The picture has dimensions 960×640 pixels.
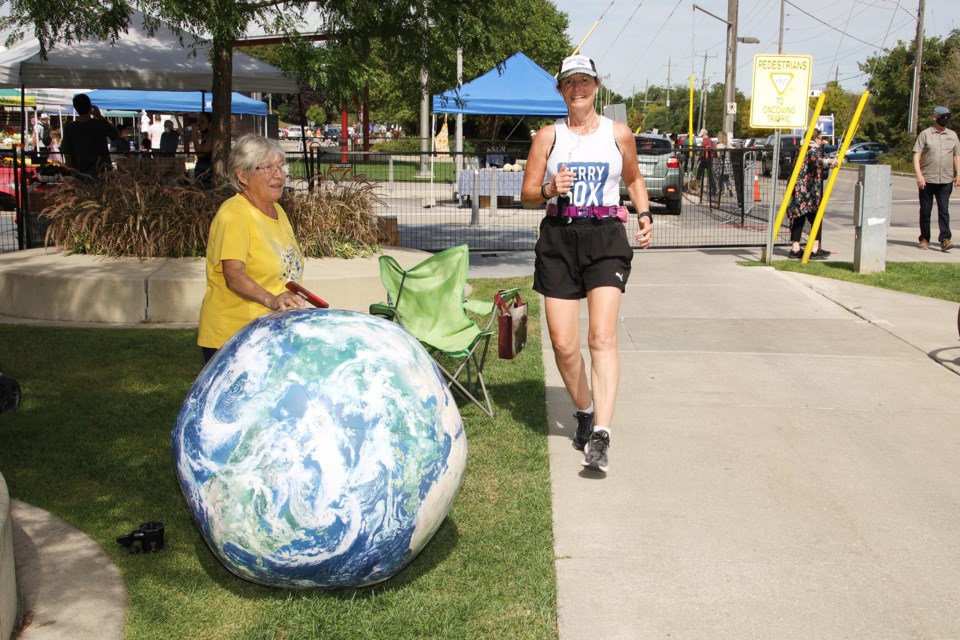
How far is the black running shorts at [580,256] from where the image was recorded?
5211 millimetres

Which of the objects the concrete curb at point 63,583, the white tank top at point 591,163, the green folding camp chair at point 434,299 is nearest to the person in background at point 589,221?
the white tank top at point 591,163

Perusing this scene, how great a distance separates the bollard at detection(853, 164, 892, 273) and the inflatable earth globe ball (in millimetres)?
9405

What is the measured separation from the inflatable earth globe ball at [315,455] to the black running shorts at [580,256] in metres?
1.77

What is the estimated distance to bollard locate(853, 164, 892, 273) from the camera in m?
11.6

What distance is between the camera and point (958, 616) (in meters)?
3.81

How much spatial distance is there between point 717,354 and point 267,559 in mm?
5194

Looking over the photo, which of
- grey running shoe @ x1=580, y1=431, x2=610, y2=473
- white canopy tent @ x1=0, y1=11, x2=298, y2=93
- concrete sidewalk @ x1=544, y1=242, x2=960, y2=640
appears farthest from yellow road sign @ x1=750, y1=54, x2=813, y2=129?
A: grey running shoe @ x1=580, y1=431, x2=610, y2=473

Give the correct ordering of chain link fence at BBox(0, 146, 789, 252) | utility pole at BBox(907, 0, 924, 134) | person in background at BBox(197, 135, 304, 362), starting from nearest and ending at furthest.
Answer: person in background at BBox(197, 135, 304, 362), chain link fence at BBox(0, 146, 789, 252), utility pole at BBox(907, 0, 924, 134)

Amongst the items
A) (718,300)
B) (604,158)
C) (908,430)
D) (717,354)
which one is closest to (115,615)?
(604,158)

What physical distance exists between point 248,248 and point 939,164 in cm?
1190

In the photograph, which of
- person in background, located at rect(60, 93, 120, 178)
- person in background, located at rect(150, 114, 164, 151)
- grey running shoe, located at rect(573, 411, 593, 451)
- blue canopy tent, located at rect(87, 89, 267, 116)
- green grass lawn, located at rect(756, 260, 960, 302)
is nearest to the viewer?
grey running shoe, located at rect(573, 411, 593, 451)

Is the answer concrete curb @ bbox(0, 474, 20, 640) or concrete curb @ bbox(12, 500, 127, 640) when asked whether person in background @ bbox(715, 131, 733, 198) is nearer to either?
concrete curb @ bbox(12, 500, 127, 640)

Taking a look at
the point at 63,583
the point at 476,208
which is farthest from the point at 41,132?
the point at 63,583

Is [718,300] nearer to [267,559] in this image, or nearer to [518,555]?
[518,555]
